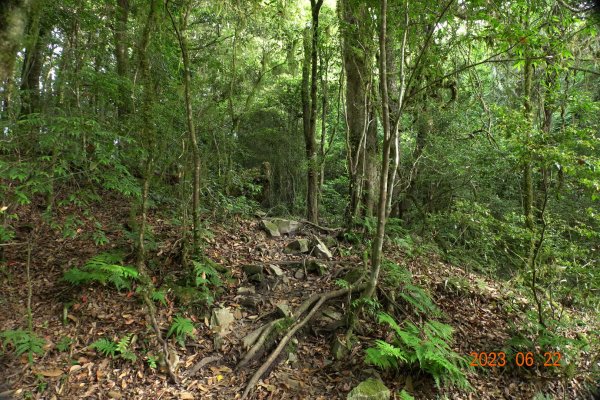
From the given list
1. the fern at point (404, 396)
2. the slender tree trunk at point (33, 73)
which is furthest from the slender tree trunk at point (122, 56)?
the fern at point (404, 396)

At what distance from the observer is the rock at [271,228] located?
772cm

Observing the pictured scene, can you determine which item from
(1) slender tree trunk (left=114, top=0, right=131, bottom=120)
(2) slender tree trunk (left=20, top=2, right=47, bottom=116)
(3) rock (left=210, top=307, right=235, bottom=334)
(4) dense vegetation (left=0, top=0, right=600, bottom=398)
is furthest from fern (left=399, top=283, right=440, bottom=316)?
(2) slender tree trunk (left=20, top=2, right=47, bottom=116)

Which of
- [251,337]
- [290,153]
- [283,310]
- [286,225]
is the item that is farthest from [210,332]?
[290,153]

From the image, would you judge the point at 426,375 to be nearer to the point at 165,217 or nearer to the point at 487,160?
the point at 165,217

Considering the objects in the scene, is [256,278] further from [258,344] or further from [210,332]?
[258,344]

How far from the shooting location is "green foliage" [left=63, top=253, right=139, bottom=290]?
14.6 ft

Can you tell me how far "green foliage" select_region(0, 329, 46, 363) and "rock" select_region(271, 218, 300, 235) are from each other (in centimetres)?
493

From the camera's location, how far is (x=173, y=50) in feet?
24.3

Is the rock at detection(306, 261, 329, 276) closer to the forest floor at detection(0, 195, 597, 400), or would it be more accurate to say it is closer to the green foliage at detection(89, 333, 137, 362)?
the forest floor at detection(0, 195, 597, 400)

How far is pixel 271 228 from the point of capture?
7.82m

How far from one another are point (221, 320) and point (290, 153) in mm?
7301

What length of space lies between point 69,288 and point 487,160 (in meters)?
9.34

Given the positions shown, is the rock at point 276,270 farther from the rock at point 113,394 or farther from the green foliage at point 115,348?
the rock at point 113,394

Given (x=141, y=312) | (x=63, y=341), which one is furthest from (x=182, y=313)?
(x=63, y=341)
